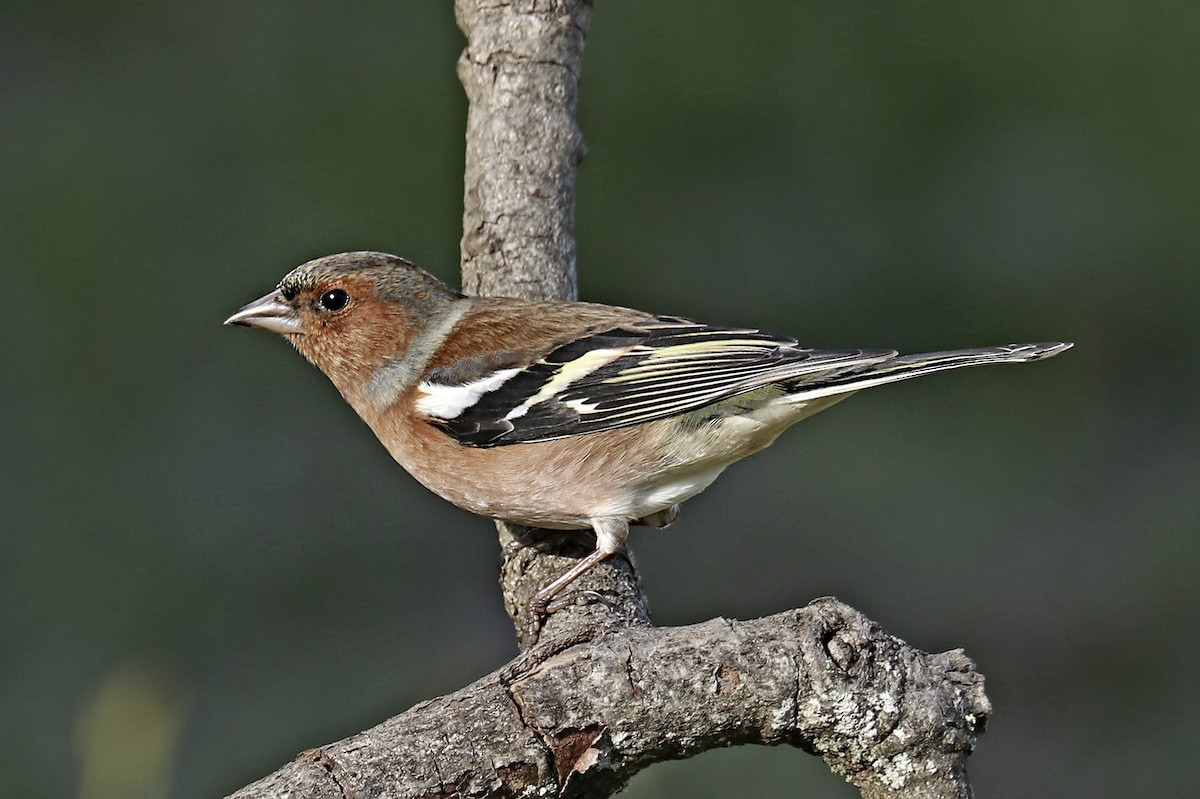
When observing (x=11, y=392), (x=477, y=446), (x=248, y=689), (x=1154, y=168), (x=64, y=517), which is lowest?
(x=248, y=689)

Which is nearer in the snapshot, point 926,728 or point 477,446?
point 926,728

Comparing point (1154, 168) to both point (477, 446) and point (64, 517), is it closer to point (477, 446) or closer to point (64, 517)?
point (477, 446)

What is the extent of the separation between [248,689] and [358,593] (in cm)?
51

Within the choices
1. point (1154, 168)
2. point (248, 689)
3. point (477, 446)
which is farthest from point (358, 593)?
point (1154, 168)

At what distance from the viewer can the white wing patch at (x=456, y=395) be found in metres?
2.79

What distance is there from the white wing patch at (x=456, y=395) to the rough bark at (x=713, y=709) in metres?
0.86

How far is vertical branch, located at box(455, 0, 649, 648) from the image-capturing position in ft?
10.8

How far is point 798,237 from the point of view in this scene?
17.0 feet

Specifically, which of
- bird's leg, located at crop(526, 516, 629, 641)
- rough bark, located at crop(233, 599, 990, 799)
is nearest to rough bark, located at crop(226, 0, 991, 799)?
rough bark, located at crop(233, 599, 990, 799)

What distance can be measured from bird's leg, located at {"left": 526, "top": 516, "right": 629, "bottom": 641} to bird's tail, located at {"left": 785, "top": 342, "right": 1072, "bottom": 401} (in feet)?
1.49

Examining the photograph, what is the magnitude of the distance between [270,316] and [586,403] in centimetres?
78

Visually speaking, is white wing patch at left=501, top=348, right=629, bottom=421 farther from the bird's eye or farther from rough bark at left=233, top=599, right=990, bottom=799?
rough bark at left=233, top=599, right=990, bottom=799

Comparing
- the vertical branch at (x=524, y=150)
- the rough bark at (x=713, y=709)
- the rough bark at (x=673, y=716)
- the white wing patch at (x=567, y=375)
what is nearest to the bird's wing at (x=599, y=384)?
the white wing patch at (x=567, y=375)

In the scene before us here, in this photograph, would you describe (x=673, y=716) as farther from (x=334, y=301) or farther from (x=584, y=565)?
(x=334, y=301)
